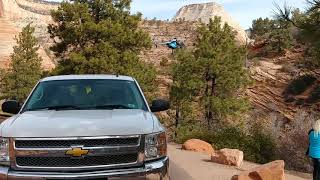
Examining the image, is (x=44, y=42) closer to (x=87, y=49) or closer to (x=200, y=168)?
(x=87, y=49)

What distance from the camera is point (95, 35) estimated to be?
114 feet

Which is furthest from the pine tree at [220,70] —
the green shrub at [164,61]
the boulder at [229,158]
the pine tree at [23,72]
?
the boulder at [229,158]

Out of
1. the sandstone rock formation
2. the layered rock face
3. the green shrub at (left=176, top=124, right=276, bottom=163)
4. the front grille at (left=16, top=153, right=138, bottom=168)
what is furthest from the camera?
the layered rock face

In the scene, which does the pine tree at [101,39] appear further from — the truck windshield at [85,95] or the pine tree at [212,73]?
the truck windshield at [85,95]

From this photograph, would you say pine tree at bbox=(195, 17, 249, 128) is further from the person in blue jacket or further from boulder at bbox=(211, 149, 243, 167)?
the person in blue jacket

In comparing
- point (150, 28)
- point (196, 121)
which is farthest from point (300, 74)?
point (150, 28)

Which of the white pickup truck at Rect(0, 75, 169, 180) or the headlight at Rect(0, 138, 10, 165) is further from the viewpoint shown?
the headlight at Rect(0, 138, 10, 165)

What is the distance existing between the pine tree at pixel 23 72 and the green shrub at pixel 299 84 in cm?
2192

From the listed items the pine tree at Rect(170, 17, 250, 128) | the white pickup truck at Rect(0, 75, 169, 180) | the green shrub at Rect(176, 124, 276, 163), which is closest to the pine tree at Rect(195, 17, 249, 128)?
the pine tree at Rect(170, 17, 250, 128)

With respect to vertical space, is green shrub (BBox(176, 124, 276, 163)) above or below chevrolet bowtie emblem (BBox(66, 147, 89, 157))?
below

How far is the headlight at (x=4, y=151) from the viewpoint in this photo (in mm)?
5031

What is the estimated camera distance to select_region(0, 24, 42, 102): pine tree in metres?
48.0

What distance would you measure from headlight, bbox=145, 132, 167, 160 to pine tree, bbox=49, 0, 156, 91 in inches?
1065

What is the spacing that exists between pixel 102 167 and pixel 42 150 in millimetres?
569
